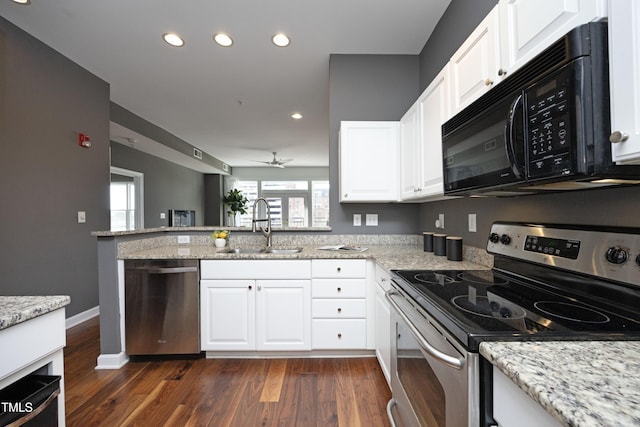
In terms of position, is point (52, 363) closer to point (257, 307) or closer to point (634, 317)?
point (257, 307)

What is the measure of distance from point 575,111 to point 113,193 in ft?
20.0

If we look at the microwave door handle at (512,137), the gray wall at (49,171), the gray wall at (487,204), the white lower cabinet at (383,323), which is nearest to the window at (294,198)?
the gray wall at (49,171)

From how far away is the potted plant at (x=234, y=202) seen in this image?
26.9 feet

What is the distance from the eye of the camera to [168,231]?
273 centimetres

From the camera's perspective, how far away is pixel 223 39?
244 centimetres

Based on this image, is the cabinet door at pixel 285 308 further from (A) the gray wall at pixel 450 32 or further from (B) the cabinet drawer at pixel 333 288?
(A) the gray wall at pixel 450 32

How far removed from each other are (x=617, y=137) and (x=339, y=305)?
1852 millimetres

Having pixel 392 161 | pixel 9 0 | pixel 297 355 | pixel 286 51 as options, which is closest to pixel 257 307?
pixel 297 355

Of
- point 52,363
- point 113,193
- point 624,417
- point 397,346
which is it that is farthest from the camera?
point 113,193

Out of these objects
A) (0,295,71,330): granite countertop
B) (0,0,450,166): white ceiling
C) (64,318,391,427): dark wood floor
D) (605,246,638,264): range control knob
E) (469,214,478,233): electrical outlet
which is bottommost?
(64,318,391,427): dark wood floor

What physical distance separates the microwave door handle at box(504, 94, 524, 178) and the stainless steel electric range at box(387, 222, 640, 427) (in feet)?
1.15

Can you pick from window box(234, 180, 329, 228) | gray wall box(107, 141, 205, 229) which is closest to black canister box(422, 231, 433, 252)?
gray wall box(107, 141, 205, 229)

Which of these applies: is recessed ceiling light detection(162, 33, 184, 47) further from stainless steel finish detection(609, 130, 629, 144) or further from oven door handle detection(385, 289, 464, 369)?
stainless steel finish detection(609, 130, 629, 144)

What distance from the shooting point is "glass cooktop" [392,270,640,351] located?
28.3 inches
